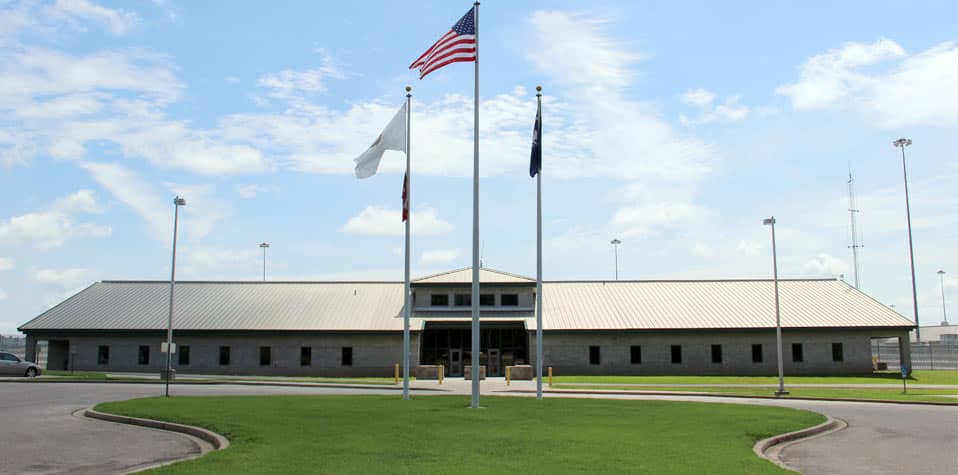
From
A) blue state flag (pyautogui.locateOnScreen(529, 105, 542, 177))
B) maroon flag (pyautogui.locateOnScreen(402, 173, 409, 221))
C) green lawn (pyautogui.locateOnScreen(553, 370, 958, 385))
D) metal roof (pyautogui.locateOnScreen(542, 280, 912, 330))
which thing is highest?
blue state flag (pyautogui.locateOnScreen(529, 105, 542, 177))

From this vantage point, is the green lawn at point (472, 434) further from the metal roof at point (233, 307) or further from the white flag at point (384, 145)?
the metal roof at point (233, 307)

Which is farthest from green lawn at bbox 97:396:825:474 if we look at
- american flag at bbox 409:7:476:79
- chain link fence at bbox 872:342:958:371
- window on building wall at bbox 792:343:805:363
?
chain link fence at bbox 872:342:958:371

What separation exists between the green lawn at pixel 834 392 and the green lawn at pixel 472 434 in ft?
33.6

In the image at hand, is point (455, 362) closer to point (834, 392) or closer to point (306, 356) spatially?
point (306, 356)

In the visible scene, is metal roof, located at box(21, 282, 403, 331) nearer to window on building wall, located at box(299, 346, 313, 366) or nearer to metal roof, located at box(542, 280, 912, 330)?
window on building wall, located at box(299, 346, 313, 366)

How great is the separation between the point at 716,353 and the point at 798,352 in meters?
5.15

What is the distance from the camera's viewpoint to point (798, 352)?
170ft

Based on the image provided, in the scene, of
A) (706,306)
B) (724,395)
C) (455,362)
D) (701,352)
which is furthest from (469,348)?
(724,395)

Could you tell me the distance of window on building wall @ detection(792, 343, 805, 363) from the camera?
5172 cm

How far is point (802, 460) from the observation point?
14859 millimetres

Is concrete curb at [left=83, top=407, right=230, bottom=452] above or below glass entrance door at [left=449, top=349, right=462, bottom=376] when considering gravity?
below

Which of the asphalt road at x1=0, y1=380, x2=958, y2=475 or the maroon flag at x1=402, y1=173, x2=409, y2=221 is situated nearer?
the asphalt road at x1=0, y1=380, x2=958, y2=475

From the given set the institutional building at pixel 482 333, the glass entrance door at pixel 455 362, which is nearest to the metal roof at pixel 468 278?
the institutional building at pixel 482 333

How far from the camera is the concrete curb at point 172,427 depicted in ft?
51.6
